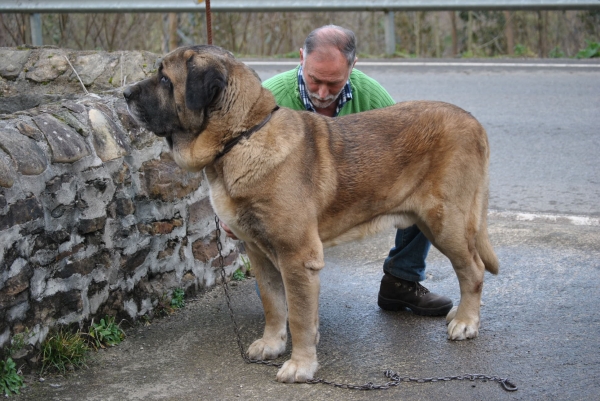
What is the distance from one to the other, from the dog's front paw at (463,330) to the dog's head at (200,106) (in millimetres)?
1662

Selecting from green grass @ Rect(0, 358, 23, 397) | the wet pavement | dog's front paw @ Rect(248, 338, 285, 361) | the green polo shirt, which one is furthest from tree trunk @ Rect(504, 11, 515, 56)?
green grass @ Rect(0, 358, 23, 397)

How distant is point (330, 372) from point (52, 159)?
6.05 ft

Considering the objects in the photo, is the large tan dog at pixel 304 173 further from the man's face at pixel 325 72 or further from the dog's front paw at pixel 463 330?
the man's face at pixel 325 72

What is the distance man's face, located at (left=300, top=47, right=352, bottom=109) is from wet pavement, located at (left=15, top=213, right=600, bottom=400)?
139cm

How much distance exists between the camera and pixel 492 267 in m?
4.72

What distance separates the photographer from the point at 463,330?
14.6ft

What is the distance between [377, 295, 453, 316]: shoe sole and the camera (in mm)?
4852

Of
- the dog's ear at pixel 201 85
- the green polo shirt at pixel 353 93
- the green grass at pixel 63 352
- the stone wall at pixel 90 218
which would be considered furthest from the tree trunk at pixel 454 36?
the green grass at pixel 63 352

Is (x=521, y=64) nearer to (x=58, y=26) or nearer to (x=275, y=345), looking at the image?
(x=58, y=26)

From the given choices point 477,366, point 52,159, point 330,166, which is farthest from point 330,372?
point 52,159

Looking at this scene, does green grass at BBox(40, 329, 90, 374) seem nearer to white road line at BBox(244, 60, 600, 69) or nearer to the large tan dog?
the large tan dog

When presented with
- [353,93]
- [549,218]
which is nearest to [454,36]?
[549,218]

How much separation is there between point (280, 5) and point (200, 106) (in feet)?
30.1

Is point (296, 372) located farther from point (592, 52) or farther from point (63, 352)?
point (592, 52)
